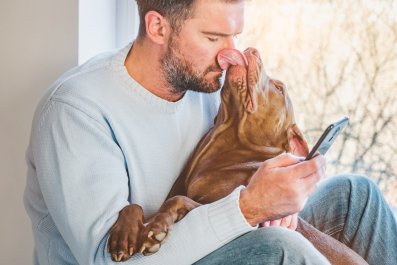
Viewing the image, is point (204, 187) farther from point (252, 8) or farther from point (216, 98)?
point (252, 8)

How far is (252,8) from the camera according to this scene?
2.29 meters

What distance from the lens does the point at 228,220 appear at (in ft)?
5.12

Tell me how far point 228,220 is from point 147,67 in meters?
0.47

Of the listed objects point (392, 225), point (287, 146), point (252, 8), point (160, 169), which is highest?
point (252, 8)

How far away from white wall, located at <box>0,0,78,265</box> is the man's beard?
41 cm

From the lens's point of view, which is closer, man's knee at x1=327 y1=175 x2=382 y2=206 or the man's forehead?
the man's forehead

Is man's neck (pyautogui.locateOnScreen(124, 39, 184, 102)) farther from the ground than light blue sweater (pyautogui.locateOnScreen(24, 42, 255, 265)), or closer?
farther from the ground

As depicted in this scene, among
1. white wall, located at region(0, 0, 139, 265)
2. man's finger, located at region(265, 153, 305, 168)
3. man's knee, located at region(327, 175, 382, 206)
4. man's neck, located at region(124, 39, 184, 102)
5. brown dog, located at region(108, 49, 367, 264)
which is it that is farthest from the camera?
white wall, located at region(0, 0, 139, 265)

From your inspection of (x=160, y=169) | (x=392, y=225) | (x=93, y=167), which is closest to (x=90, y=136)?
(x=93, y=167)

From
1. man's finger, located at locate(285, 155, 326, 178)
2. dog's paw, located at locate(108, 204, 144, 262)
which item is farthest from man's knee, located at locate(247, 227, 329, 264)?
dog's paw, located at locate(108, 204, 144, 262)

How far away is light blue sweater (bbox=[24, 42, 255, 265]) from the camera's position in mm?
1567

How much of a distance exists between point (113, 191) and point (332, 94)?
0.94m

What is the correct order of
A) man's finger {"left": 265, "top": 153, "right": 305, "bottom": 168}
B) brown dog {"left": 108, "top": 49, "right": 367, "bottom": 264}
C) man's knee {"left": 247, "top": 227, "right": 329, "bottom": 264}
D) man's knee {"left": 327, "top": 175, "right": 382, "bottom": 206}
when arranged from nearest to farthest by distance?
man's knee {"left": 247, "top": 227, "right": 329, "bottom": 264} → man's finger {"left": 265, "top": 153, "right": 305, "bottom": 168} → brown dog {"left": 108, "top": 49, "right": 367, "bottom": 264} → man's knee {"left": 327, "top": 175, "right": 382, "bottom": 206}

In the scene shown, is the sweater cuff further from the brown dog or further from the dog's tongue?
the dog's tongue
